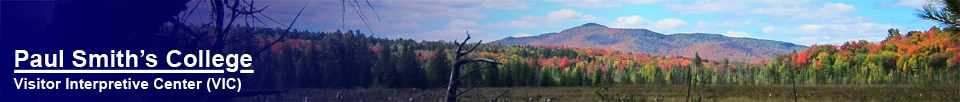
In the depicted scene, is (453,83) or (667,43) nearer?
(453,83)

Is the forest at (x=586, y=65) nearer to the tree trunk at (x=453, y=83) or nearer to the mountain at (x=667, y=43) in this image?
the mountain at (x=667, y=43)

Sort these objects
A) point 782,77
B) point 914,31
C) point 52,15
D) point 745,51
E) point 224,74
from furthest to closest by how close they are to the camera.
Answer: point 745,51, point 914,31, point 782,77, point 224,74, point 52,15

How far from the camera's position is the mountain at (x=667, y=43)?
27047mm

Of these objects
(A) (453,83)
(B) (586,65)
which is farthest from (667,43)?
(A) (453,83)

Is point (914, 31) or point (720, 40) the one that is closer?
point (914, 31)

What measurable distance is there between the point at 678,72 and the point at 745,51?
866 centimetres

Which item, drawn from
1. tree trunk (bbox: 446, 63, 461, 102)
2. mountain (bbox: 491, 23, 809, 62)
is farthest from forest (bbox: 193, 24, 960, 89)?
tree trunk (bbox: 446, 63, 461, 102)

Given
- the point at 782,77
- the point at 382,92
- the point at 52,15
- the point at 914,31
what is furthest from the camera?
the point at 914,31

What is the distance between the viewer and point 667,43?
32906 mm

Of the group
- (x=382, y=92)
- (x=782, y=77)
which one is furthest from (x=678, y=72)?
(x=382, y=92)

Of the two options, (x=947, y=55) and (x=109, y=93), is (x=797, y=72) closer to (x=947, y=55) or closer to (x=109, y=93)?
(x=947, y=55)

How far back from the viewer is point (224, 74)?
14.8ft

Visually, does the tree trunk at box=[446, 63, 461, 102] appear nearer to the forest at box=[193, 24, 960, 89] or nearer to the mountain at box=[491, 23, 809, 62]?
the forest at box=[193, 24, 960, 89]

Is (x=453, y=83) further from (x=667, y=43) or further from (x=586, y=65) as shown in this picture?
(x=667, y=43)
